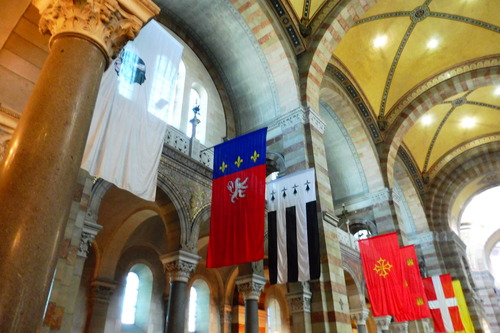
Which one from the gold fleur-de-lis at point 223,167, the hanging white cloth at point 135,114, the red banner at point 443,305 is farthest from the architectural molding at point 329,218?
the red banner at point 443,305

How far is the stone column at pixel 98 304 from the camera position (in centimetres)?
991

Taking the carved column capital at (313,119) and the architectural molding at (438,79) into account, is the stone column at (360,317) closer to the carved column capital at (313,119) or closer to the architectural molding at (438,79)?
the carved column capital at (313,119)

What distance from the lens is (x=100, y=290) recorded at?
10.3m

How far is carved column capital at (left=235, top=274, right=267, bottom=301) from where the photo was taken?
8883 millimetres

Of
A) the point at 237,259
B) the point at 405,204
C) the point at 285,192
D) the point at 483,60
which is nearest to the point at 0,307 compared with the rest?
the point at 237,259

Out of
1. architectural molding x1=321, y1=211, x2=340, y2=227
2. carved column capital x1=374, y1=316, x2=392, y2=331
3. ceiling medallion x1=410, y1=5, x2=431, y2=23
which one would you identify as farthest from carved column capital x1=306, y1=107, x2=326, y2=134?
carved column capital x1=374, y1=316, x2=392, y2=331

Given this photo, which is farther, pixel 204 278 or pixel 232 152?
pixel 204 278

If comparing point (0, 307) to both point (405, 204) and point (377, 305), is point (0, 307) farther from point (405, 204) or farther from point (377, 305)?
point (405, 204)

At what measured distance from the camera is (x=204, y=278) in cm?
1354

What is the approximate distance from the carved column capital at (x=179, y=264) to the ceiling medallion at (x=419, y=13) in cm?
1059

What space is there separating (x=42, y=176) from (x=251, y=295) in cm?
687

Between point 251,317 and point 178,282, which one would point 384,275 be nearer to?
point 251,317

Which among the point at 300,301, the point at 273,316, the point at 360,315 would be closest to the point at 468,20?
the point at 360,315

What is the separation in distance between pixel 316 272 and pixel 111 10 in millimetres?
4850
